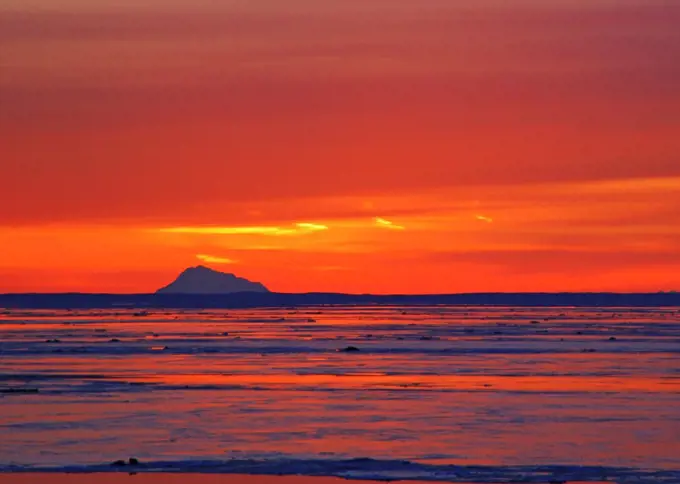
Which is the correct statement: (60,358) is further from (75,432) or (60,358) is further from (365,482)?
(365,482)

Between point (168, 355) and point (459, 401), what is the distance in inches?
1016

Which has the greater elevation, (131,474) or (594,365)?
(594,365)

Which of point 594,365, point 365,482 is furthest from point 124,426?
point 594,365

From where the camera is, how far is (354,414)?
3045cm

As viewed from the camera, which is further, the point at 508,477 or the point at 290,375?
the point at 290,375

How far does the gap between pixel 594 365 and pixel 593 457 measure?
25.3 m

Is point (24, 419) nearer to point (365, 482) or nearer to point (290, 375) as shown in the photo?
point (365, 482)

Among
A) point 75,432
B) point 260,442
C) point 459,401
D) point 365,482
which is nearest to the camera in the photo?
point 365,482

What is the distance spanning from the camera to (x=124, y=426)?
2844 cm

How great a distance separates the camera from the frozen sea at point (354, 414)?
23000mm

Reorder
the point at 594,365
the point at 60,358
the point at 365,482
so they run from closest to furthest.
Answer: the point at 365,482
the point at 594,365
the point at 60,358

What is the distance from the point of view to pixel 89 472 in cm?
2222

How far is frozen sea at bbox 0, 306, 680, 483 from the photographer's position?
23.0 m

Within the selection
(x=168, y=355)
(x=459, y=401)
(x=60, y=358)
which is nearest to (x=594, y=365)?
(x=459, y=401)
